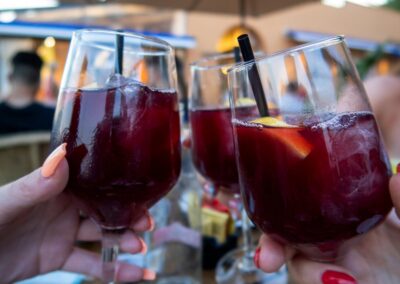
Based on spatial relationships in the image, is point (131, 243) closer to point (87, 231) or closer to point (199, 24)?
point (87, 231)

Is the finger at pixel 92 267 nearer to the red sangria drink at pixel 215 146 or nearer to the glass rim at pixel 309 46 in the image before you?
the red sangria drink at pixel 215 146

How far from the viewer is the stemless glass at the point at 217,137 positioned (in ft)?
3.01

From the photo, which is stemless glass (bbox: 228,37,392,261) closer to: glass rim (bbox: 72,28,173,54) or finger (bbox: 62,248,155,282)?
glass rim (bbox: 72,28,173,54)

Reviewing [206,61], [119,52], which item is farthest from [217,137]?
[119,52]

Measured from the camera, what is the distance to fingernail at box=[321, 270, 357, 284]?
63 centimetres

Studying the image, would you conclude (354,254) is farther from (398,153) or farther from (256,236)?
(398,153)

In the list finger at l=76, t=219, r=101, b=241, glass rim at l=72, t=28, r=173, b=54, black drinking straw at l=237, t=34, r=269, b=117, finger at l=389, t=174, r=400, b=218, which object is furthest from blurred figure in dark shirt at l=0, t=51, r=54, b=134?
finger at l=389, t=174, r=400, b=218

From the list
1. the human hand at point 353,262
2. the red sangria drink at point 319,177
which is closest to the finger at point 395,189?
the red sangria drink at point 319,177

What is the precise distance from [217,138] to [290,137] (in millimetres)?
381

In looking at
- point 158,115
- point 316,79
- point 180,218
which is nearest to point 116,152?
point 158,115

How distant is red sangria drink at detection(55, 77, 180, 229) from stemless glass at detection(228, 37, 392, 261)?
150mm

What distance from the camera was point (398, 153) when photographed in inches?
67.5

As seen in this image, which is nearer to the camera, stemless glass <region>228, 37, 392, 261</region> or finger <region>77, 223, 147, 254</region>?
stemless glass <region>228, 37, 392, 261</region>

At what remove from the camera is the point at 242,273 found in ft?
3.22
